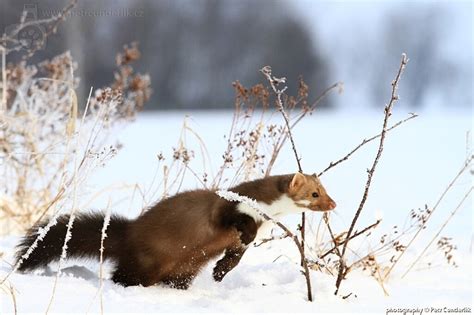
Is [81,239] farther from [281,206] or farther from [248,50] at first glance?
[248,50]

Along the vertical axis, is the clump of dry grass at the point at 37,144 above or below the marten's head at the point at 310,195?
below

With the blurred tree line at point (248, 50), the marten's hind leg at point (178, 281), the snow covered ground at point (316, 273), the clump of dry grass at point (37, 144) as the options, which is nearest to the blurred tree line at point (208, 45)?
the blurred tree line at point (248, 50)

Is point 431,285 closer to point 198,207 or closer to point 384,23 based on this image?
point 198,207

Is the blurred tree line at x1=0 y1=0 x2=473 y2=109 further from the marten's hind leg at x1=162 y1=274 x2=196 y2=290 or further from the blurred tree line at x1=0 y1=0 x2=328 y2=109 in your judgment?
the marten's hind leg at x1=162 y1=274 x2=196 y2=290

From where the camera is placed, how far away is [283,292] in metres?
3.37

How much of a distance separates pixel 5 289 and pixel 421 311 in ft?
5.47

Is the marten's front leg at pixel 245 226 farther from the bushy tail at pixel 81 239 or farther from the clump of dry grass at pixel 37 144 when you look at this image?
the clump of dry grass at pixel 37 144

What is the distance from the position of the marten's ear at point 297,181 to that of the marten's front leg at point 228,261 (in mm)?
388

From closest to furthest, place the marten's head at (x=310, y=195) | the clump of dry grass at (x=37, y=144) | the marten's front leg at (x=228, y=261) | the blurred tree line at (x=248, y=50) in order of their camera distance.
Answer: the marten's front leg at (x=228, y=261)
the marten's head at (x=310, y=195)
the clump of dry grass at (x=37, y=144)
the blurred tree line at (x=248, y=50)

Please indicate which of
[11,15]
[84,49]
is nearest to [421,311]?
[11,15]

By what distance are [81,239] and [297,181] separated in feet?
3.55

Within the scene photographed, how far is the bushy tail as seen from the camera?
12.2 feet

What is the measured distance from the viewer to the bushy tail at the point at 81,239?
3.72 m

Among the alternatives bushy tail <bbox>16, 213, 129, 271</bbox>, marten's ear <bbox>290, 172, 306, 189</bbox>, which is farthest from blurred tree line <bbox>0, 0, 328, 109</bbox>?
marten's ear <bbox>290, 172, 306, 189</bbox>
